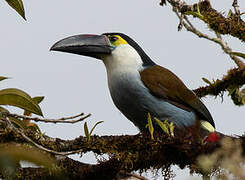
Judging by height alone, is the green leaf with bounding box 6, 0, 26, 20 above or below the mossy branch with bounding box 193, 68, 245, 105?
above

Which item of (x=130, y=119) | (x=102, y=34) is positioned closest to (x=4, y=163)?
(x=130, y=119)

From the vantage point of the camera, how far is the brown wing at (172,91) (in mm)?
3590

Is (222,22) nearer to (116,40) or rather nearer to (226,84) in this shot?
(226,84)

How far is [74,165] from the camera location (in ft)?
6.86

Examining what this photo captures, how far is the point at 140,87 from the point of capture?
357cm

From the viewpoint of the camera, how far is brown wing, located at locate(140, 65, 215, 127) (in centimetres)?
359

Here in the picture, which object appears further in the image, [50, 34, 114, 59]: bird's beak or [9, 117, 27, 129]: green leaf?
[50, 34, 114, 59]: bird's beak

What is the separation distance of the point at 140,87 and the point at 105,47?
0.56m

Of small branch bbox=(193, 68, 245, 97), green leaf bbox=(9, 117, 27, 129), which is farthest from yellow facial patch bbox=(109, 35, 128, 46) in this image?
green leaf bbox=(9, 117, 27, 129)

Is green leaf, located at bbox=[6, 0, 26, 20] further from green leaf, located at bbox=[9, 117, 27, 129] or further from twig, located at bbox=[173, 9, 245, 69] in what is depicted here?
twig, located at bbox=[173, 9, 245, 69]

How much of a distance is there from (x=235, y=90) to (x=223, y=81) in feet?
0.34

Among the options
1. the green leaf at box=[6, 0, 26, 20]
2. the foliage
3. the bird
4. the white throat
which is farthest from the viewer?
the white throat

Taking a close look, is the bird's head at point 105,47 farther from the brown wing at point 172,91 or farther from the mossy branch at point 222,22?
the mossy branch at point 222,22

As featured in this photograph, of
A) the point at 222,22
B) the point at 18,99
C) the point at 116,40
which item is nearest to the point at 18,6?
the point at 18,99
